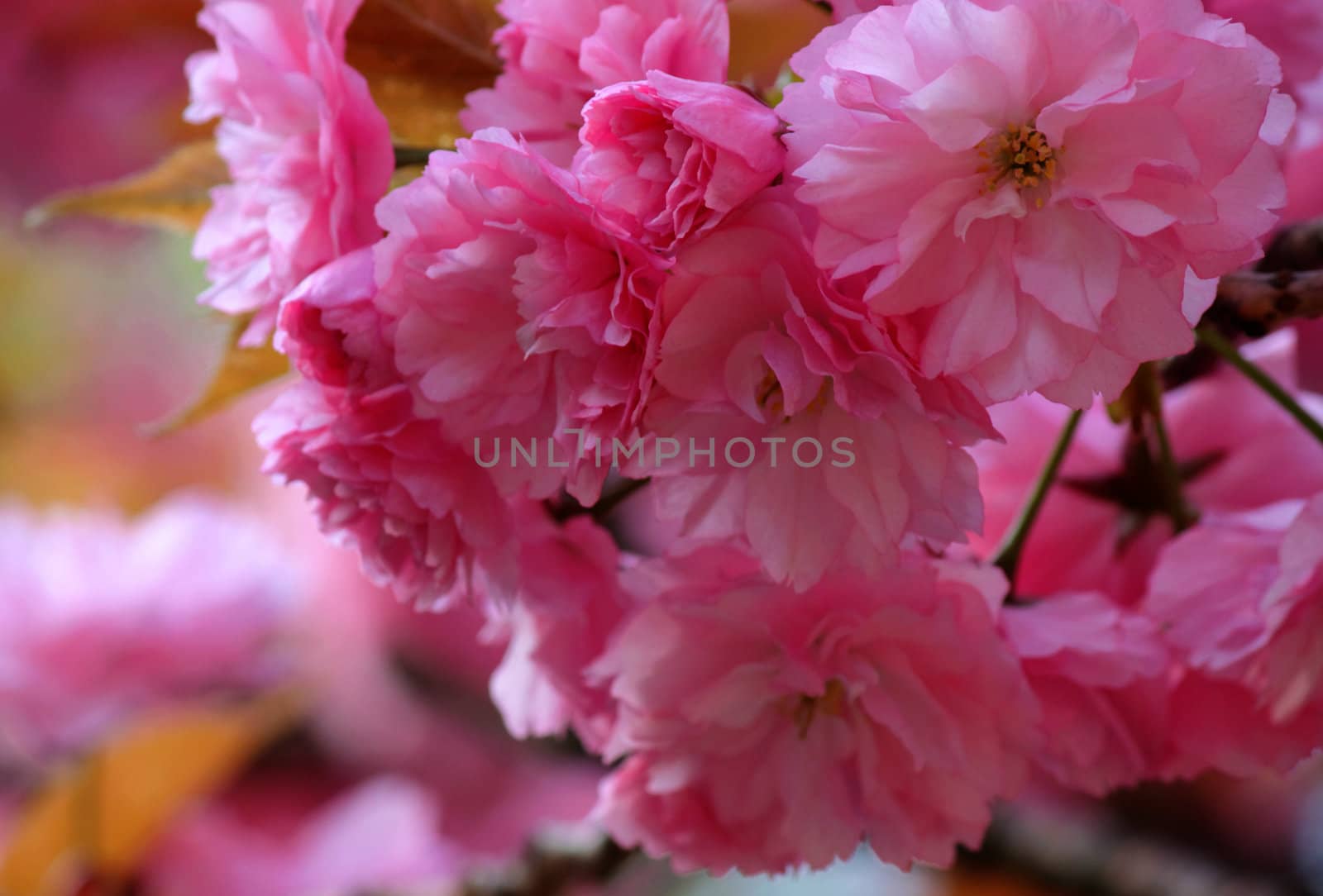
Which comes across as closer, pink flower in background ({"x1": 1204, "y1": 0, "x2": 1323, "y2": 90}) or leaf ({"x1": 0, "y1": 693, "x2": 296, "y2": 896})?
pink flower in background ({"x1": 1204, "y1": 0, "x2": 1323, "y2": 90})

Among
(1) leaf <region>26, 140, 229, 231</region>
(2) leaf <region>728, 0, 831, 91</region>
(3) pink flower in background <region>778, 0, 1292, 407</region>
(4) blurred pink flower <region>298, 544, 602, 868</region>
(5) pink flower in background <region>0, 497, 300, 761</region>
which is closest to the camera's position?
(3) pink flower in background <region>778, 0, 1292, 407</region>

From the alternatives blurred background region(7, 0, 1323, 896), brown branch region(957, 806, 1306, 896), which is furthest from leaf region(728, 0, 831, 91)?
brown branch region(957, 806, 1306, 896)

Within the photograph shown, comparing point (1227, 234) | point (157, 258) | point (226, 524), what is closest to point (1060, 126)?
point (1227, 234)

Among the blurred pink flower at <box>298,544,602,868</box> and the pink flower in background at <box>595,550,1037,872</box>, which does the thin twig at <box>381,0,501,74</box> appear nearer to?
the pink flower in background at <box>595,550,1037,872</box>

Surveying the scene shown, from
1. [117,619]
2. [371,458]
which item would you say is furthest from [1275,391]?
[117,619]

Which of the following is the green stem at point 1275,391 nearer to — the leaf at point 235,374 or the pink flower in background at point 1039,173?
the pink flower in background at point 1039,173

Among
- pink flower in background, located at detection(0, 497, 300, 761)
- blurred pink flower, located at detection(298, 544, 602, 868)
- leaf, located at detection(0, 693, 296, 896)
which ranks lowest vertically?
blurred pink flower, located at detection(298, 544, 602, 868)

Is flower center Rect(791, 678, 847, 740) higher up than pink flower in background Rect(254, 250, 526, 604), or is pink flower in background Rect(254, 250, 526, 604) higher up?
pink flower in background Rect(254, 250, 526, 604)
